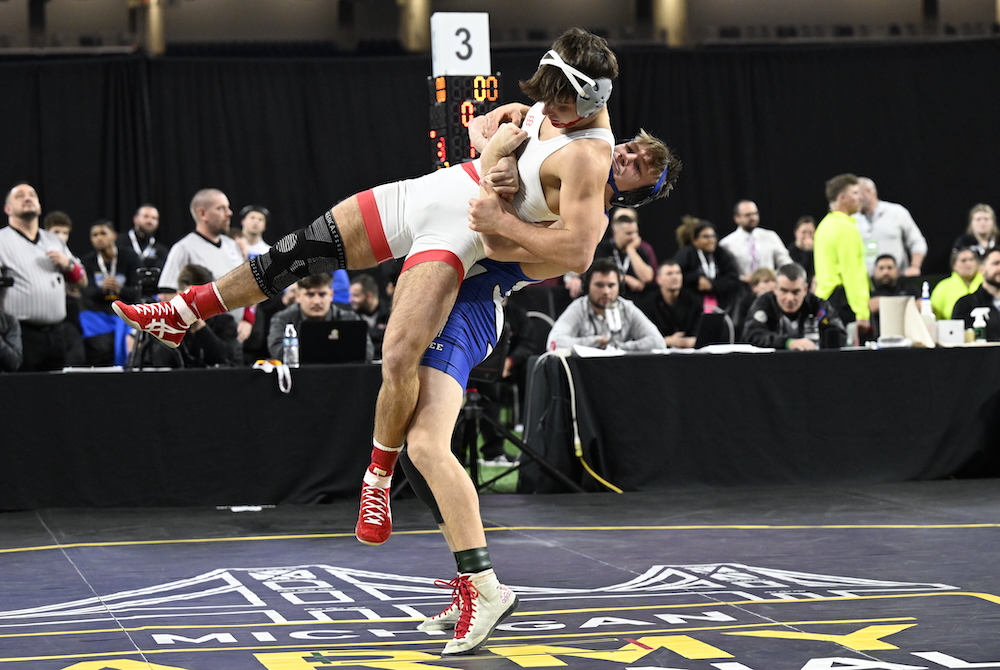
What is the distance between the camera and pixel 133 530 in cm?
586

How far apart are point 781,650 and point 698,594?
88cm

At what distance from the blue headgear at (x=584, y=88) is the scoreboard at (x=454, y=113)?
12.6 ft

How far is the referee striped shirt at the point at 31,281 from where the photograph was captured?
791 cm

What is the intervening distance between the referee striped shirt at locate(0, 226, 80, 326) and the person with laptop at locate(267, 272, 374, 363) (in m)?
1.65

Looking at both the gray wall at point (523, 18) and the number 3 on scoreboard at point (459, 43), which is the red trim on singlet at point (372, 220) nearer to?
the number 3 on scoreboard at point (459, 43)

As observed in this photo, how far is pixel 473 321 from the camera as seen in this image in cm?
362

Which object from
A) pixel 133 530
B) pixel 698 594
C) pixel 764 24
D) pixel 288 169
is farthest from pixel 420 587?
pixel 764 24

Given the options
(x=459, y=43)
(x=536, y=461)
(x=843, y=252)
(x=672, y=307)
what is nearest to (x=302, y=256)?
(x=536, y=461)

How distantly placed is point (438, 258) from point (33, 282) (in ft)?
17.5

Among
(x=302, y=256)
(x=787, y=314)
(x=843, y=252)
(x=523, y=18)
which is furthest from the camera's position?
(x=523, y=18)

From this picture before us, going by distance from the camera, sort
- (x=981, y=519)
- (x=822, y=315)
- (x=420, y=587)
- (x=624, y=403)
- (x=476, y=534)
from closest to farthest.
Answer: (x=476, y=534)
(x=420, y=587)
(x=981, y=519)
(x=624, y=403)
(x=822, y=315)

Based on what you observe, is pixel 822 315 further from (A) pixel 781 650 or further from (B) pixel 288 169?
(B) pixel 288 169

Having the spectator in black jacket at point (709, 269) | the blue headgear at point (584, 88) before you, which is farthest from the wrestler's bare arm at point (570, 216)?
the spectator in black jacket at point (709, 269)

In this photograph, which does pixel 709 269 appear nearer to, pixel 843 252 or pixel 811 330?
pixel 843 252
